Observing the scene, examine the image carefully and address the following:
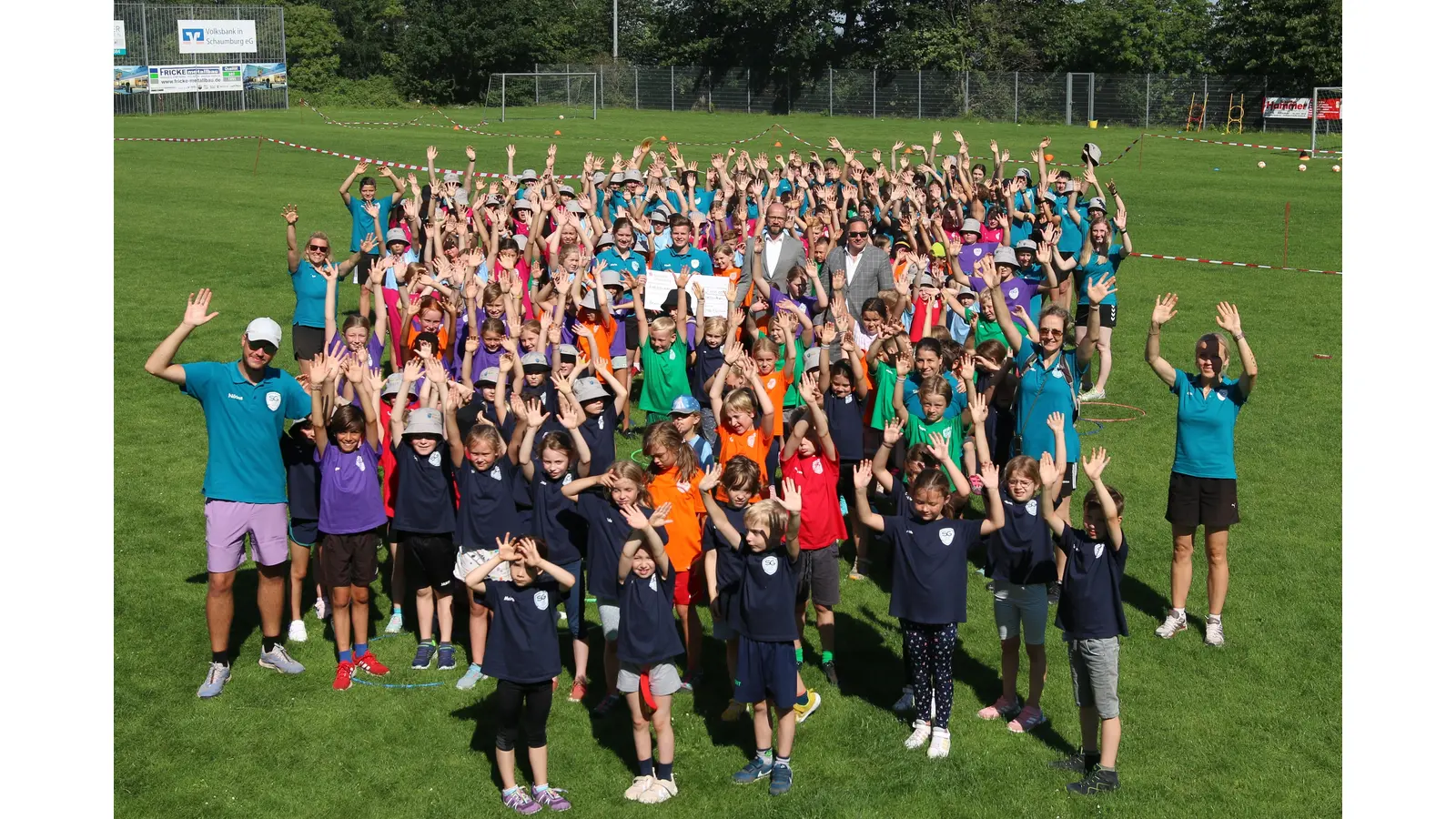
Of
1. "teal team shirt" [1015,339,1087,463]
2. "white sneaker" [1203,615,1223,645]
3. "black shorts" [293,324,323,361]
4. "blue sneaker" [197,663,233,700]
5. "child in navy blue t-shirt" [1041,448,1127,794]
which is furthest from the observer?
"black shorts" [293,324,323,361]

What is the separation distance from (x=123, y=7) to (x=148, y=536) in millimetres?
51246

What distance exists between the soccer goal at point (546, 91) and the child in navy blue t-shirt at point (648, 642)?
189 ft

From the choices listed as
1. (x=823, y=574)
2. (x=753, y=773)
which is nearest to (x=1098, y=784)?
(x=753, y=773)

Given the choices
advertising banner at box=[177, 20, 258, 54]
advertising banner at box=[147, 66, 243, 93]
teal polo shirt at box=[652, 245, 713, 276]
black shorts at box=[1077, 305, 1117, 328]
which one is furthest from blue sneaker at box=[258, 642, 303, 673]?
advertising banner at box=[177, 20, 258, 54]

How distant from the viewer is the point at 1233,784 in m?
7.55

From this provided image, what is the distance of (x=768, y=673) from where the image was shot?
7.38m

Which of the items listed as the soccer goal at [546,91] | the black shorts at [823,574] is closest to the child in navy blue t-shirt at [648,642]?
the black shorts at [823,574]

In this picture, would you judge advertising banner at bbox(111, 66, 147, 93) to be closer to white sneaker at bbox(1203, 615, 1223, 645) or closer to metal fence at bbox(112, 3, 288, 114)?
metal fence at bbox(112, 3, 288, 114)

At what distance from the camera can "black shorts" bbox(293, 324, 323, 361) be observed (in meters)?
13.5

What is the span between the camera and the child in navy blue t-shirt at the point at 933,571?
768cm

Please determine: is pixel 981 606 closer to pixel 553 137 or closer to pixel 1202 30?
pixel 553 137

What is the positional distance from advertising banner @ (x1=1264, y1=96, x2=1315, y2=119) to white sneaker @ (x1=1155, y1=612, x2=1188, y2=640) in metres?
48.9

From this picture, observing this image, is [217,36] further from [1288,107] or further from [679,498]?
[679,498]

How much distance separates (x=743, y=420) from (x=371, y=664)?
304 centimetres
